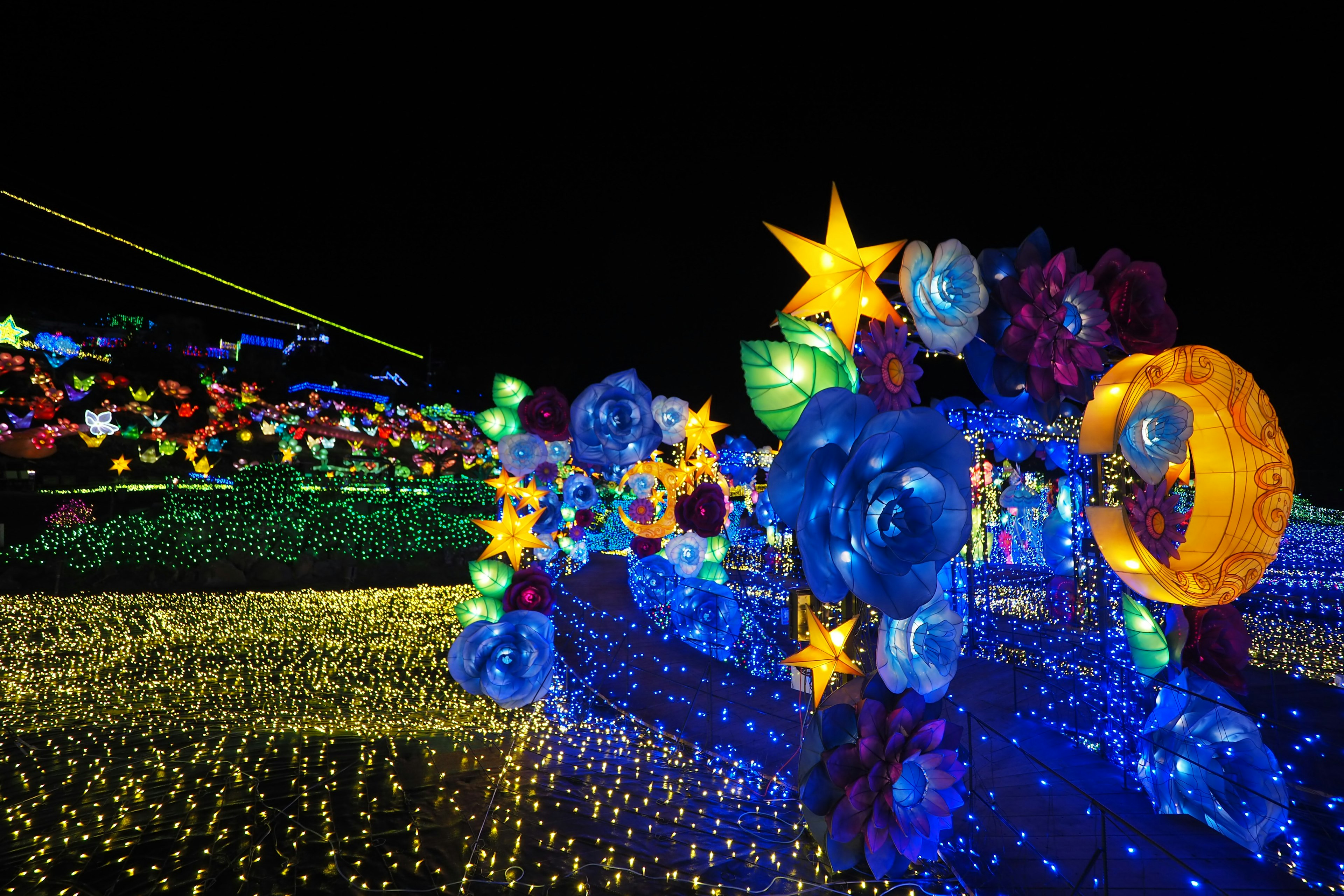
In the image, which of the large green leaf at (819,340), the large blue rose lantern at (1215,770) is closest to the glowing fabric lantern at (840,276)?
the large green leaf at (819,340)

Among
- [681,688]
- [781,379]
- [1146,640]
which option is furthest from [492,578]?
[1146,640]

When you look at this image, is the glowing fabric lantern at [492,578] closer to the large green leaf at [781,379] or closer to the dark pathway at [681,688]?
the dark pathway at [681,688]

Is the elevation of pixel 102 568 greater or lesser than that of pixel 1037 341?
lesser

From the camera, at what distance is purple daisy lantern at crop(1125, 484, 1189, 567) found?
3.28 metres

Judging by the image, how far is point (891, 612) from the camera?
2.16 meters

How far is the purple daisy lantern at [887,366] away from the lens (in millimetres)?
2938

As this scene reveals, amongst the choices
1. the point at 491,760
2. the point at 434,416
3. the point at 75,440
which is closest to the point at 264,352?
the point at 434,416

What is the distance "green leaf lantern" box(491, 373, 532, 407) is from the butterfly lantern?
12827 mm

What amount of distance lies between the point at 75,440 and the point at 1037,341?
57.7ft

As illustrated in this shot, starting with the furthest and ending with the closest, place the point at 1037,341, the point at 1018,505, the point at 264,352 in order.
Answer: the point at 264,352, the point at 1018,505, the point at 1037,341

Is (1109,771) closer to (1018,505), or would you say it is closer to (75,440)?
(1018,505)

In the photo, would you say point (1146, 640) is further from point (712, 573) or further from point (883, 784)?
point (712, 573)

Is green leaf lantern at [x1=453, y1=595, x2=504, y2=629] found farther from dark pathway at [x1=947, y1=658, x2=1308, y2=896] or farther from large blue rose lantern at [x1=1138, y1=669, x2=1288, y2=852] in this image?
large blue rose lantern at [x1=1138, y1=669, x2=1288, y2=852]

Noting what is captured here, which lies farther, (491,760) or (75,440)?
(75,440)
